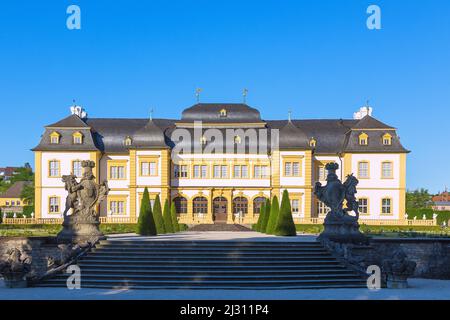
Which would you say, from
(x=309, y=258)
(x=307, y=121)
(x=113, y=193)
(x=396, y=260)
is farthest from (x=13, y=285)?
(x=307, y=121)

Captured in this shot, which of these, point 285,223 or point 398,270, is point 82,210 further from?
Answer: point 285,223

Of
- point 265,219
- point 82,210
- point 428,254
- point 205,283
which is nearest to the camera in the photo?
point 205,283

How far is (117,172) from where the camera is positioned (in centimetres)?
5000

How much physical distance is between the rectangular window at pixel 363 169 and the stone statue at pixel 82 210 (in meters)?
32.2

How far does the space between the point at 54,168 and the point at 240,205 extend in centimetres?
1518

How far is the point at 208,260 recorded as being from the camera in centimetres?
1698

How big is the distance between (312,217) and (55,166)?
20924mm

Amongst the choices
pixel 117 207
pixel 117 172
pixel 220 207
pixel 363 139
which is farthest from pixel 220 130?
pixel 363 139

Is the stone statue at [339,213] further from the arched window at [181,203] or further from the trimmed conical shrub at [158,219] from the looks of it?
the arched window at [181,203]

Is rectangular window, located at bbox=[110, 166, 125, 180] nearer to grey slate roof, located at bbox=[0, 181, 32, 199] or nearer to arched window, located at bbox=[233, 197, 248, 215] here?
arched window, located at bbox=[233, 197, 248, 215]

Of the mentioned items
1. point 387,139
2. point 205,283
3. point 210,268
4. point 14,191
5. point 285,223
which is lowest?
point 14,191

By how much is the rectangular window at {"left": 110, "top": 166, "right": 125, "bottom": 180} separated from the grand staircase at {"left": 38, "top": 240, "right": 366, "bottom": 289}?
103 feet

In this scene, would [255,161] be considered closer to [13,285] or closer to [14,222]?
[14,222]

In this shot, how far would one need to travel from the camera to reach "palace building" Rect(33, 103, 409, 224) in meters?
48.5
